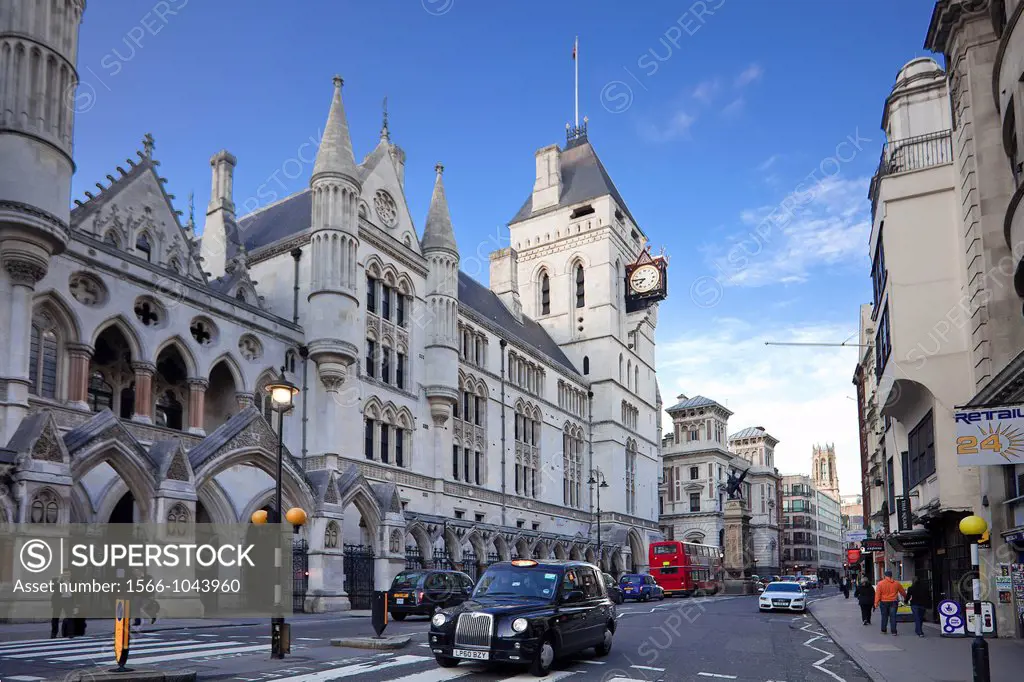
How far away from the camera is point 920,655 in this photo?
1673 centimetres


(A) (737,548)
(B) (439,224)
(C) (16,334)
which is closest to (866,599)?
(C) (16,334)

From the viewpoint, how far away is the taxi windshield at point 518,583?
1405cm

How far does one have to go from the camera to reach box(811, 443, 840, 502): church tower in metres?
194

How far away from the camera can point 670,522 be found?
95938 millimetres

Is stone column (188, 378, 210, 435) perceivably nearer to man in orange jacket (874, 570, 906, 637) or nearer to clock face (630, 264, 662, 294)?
man in orange jacket (874, 570, 906, 637)

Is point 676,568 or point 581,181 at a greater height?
point 581,181

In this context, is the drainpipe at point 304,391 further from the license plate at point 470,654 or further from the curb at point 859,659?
the license plate at point 470,654

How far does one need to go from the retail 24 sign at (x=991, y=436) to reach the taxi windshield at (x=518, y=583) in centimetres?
651

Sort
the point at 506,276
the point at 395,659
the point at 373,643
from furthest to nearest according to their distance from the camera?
the point at 506,276 → the point at 373,643 → the point at 395,659

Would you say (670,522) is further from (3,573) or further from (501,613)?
(501,613)

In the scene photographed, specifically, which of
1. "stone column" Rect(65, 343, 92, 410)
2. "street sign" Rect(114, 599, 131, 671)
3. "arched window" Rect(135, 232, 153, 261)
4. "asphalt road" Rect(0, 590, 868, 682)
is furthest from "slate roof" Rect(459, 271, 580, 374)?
"street sign" Rect(114, 599, 131, 671)

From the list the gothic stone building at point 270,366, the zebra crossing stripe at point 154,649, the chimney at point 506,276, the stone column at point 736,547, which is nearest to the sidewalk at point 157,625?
the gothic stone building at point 270,366

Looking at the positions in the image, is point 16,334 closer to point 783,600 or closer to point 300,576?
point 300,576

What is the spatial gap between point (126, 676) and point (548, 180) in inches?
2724
